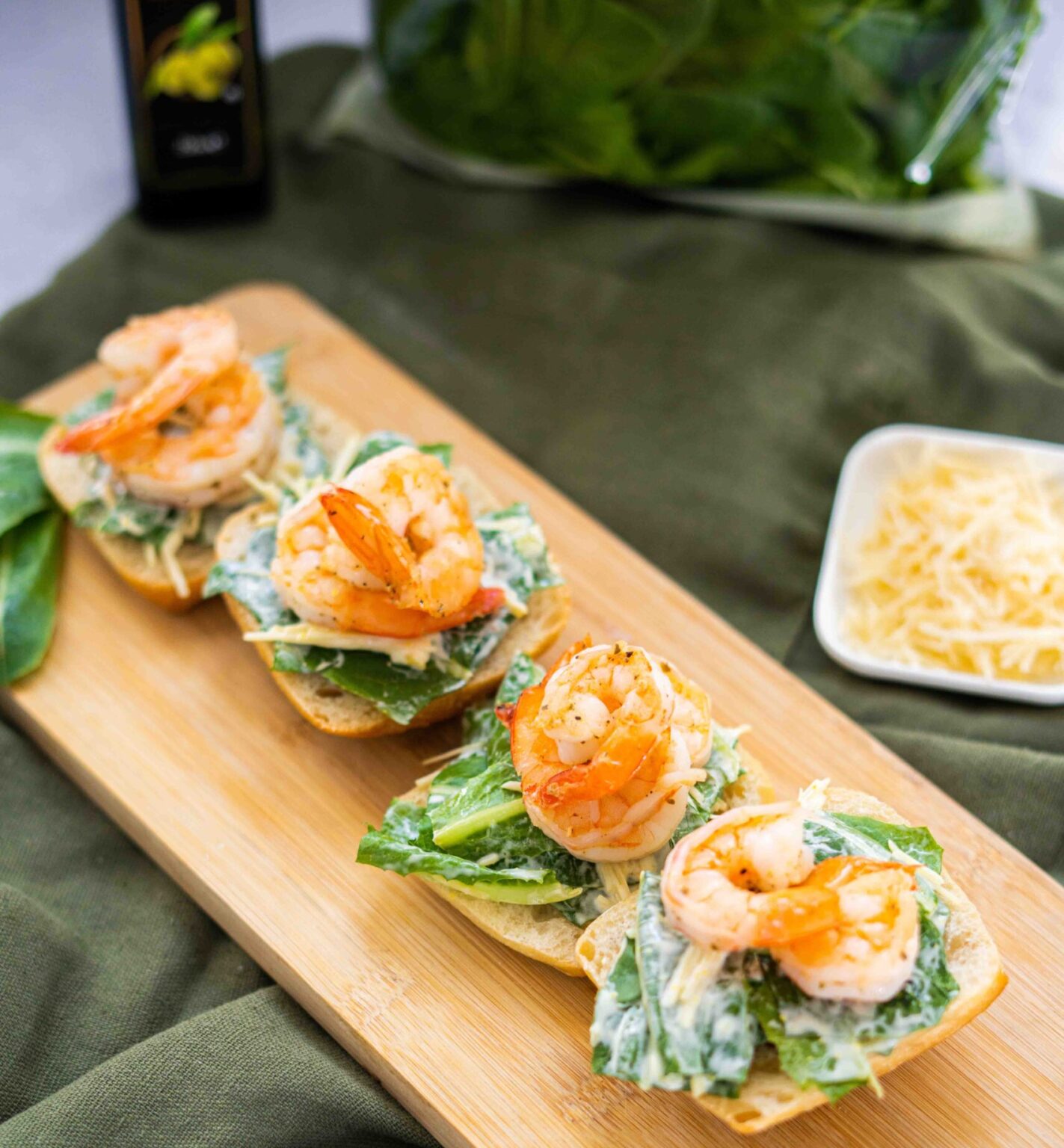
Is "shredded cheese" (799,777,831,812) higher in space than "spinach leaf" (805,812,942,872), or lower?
higher

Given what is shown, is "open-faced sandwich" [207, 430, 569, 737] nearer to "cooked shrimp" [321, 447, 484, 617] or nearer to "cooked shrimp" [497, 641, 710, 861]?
"cooked shrimp" [321, 447, 484, 617]

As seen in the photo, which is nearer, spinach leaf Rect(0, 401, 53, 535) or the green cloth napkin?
the green cloth napkin

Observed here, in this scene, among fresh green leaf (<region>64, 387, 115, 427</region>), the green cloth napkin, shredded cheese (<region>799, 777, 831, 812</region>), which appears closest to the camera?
shredded cheese (<region>799, 777, 831, 812</region>)

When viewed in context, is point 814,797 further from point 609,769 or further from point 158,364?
point 158,364

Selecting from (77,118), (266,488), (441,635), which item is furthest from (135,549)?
(77,118)

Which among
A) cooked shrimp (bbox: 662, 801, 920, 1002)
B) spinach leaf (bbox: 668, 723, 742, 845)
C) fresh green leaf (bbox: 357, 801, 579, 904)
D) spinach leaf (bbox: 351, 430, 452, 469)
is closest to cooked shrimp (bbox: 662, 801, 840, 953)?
cooked shrimp (bbox: 662, 801, 920, 1002)

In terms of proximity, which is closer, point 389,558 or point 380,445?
point 389,558

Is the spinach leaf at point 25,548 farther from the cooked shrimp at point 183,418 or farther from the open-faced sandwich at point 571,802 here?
the open-faced sandwich at point 571,802
